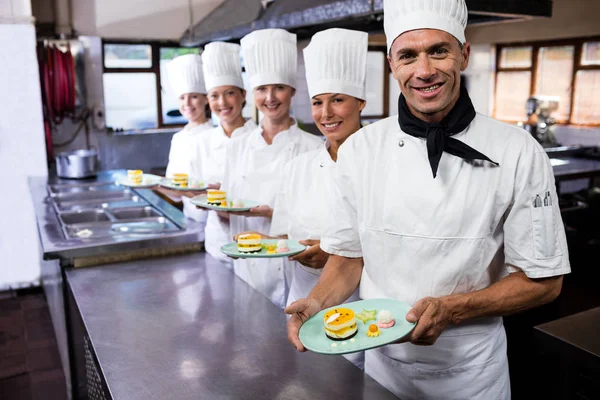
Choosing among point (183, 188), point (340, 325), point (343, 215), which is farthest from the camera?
point (183, 188)

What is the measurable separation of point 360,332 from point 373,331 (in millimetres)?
38

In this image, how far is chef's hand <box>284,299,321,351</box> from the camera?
1299mm

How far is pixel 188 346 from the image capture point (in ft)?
5.57

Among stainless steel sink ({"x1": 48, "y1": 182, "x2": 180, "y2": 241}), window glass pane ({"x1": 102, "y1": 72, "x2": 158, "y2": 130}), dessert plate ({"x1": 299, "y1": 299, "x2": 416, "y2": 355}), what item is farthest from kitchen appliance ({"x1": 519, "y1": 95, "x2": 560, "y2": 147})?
dessert plate ({"x1": 299, "y1": 299, "x2": 416, "y2": 355})

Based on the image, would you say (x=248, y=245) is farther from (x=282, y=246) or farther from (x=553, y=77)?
(x=553, y=77)

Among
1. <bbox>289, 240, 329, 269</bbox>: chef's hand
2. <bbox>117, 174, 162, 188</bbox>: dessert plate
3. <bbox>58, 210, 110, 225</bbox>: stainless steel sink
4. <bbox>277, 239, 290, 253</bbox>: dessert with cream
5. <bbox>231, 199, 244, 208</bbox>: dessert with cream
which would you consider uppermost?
<bbox>231, 199, 244, 208</bbox>: dessert with cream

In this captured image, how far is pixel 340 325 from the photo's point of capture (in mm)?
1271

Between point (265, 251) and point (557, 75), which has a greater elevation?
point (557, 75)

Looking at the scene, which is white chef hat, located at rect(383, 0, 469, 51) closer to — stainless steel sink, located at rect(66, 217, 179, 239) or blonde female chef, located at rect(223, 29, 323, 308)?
blonde female chef, located at rect(223, 29, 323, 308)

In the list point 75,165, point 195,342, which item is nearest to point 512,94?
point 75,165

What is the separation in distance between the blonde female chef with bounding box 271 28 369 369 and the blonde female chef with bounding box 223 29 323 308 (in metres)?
0.39

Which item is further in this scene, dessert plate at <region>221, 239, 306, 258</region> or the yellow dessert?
dessert plate at <region>221, 239, 306, 258</region>

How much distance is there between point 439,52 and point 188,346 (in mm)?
1089

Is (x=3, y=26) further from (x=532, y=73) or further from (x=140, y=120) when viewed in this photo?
(x=532, y=73)
